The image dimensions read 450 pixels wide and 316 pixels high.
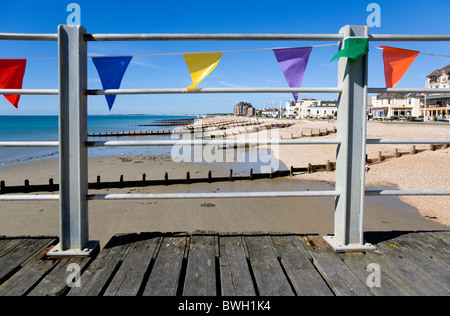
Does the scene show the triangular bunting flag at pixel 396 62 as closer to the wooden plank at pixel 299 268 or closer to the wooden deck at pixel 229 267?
the wooden deck at pixel 229 267

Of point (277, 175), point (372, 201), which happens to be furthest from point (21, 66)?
point (277, 175)

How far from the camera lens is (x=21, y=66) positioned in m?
2.60

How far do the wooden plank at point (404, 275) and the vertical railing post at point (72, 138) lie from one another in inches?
84.2

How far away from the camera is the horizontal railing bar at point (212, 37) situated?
2.34 meters

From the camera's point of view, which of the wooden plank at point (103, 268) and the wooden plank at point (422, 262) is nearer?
the wooden plank at point (103, 268)

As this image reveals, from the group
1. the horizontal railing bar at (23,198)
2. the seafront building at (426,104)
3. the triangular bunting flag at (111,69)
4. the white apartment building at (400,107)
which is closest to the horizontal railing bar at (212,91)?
the triangular bunting flag at (111,69)

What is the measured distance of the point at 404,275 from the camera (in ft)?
6.54

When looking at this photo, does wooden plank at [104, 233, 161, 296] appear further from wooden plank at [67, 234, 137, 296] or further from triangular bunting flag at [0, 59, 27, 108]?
triangular bunting flag at [0, 59, 27, 108]

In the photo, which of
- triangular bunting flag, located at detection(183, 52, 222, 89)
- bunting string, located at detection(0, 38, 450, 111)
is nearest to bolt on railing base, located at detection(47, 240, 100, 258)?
bunting string, located at detection(0, 38, 450, 111)

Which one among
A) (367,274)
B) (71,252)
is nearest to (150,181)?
(71,252)

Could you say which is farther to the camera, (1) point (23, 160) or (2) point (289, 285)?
(1) point (23, 160)
